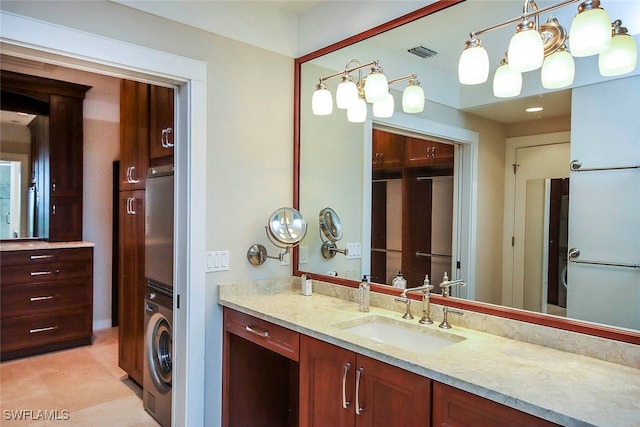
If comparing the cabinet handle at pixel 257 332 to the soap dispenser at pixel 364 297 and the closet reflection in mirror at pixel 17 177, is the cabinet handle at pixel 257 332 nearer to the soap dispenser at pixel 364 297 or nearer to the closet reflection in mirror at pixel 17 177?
the soap dispenser at pixel 364 297

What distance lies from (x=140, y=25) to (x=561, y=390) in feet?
7.53

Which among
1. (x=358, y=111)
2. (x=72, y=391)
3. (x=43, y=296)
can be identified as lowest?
(x=72, y=391)

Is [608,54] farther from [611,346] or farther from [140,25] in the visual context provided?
[140,25]

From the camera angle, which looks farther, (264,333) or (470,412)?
(264,333)

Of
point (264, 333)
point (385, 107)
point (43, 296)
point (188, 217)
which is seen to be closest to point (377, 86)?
point (385, 107)

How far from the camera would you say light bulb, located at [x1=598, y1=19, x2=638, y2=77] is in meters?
1.36

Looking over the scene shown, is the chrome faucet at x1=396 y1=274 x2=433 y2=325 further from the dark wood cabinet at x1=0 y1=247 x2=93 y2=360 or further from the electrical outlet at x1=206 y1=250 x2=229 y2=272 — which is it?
the dark wood cabinet at x1=0 y1=247 x2=93 y2=360

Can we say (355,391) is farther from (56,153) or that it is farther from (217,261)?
(56,153)

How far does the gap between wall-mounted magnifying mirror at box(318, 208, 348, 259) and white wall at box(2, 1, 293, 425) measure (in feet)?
0.86

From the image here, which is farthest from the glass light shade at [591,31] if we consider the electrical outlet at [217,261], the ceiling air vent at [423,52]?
the electrical outlet at [217,261]

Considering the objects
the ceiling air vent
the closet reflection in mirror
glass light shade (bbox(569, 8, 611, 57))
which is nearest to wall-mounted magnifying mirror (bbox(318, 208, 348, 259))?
the ceiling air vent

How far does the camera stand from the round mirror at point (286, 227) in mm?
2447

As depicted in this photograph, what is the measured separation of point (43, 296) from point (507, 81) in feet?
14.0

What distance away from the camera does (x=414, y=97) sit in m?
2.09
